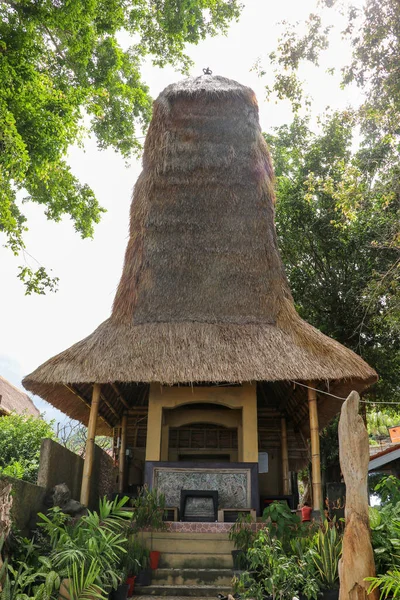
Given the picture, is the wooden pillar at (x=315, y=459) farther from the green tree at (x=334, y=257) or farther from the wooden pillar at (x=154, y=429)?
the green tree at (x=334, y=257)

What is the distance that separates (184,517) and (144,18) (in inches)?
399

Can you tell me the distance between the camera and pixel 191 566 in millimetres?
5867

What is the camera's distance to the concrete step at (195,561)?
5.86 m

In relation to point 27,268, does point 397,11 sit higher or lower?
higher

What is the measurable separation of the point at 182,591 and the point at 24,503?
186cm

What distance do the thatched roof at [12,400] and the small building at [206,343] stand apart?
5.86 meters

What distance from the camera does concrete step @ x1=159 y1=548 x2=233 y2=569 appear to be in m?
5.86

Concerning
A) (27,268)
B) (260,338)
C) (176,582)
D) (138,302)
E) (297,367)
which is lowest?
(176,582)

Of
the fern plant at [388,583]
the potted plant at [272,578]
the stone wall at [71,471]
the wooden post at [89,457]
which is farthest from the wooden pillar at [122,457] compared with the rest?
the fern plant at [388,583]

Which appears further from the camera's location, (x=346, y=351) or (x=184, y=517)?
(x=346, y=351)

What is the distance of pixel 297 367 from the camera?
7.16 meters

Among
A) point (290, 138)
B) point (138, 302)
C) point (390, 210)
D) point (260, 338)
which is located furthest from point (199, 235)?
point (290, 138)

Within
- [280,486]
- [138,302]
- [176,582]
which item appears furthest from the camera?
[280,486]

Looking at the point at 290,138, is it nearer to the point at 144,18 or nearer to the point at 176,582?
the point at 144,18
